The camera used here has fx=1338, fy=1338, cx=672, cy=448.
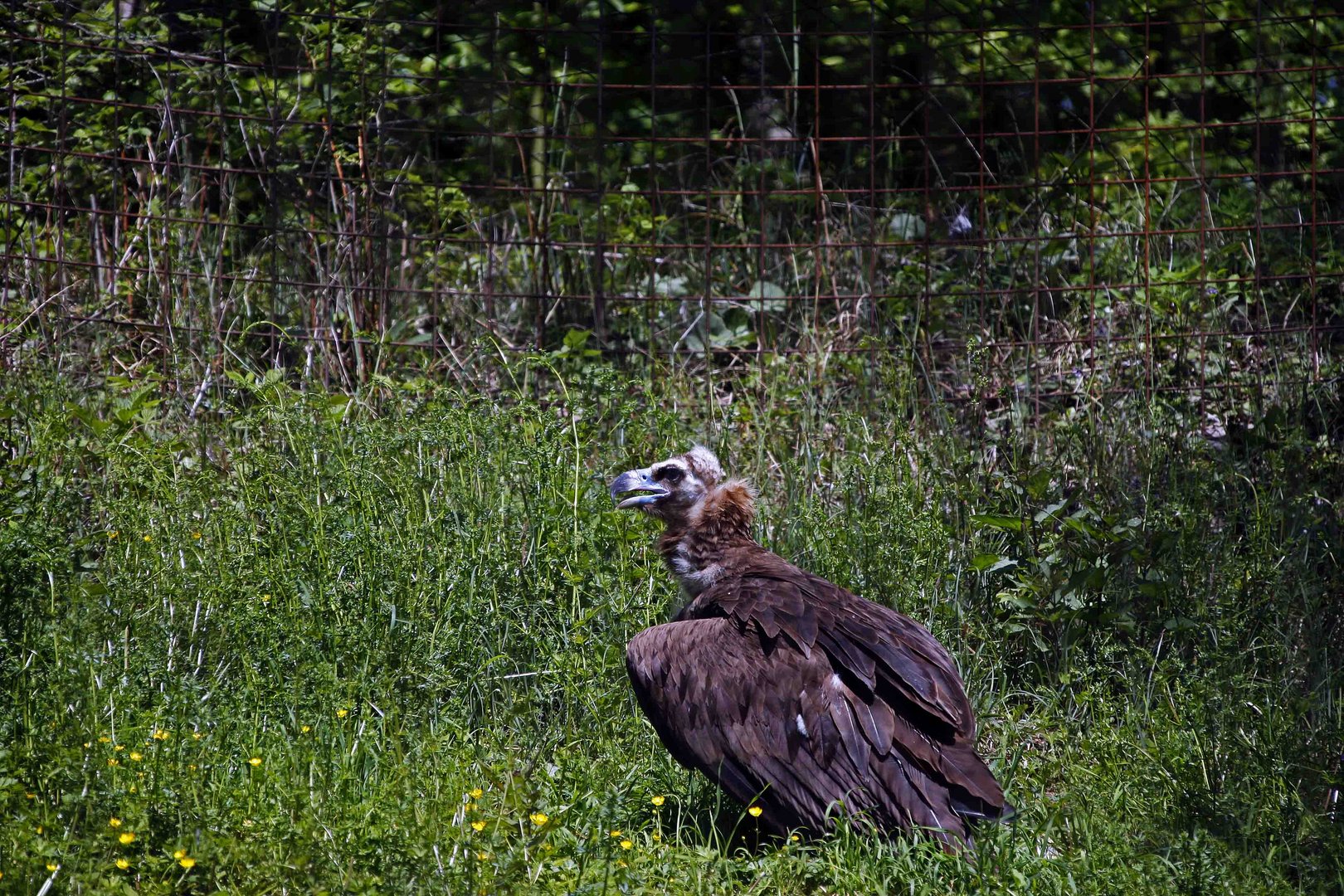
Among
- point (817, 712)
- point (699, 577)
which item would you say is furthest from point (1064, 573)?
point (817, 712)

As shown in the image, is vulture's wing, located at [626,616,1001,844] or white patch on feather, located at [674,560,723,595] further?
white patch on feather, located at [674,560,723,595]

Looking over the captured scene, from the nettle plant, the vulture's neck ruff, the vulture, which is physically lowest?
the nettle plant

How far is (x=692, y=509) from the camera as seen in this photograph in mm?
5148

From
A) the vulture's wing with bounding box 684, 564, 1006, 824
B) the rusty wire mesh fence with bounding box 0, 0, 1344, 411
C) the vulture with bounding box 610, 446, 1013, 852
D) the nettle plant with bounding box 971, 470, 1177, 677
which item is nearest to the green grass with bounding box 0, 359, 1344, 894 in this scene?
the nettle plant with bounding box 971, 470, 1177, 677

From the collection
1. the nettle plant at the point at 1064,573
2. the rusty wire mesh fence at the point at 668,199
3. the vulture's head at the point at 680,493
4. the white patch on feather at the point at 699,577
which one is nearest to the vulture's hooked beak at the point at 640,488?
the vulture's head at the point at 680,493

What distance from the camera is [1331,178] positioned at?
8.58 metres

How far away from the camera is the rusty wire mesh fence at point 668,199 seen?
7410mm

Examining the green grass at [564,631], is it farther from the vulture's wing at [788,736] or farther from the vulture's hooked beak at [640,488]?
the vulture's hooked beak at [640,488]

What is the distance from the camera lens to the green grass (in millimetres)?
3883

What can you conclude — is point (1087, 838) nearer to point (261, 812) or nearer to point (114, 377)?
point (261, 812)

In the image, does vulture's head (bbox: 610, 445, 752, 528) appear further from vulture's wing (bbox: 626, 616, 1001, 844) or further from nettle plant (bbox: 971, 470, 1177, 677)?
nettle plant (bbox: 971, 470, 1177, 677)

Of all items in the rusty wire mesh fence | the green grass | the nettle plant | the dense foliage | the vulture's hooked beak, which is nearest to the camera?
the green grass

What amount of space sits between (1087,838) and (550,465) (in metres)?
2.73

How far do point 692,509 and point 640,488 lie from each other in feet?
0.71
